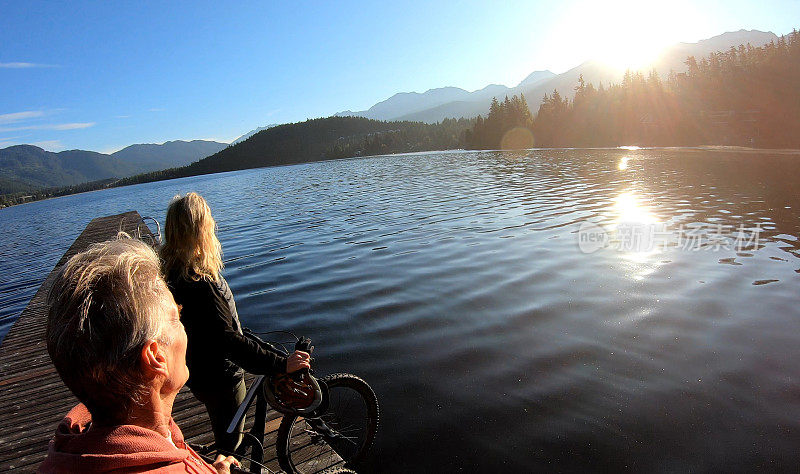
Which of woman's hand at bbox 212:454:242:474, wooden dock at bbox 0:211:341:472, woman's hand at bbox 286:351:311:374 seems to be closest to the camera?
woman's hand at bbox 212:454:242:474

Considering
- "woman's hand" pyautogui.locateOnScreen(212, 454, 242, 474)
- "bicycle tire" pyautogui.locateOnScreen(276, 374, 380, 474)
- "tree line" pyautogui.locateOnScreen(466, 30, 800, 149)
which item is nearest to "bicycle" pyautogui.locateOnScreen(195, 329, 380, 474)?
"bicycle tire" pyautogui.locateOnScreen(276, 374, 380, 474)

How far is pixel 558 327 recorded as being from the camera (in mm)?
8867

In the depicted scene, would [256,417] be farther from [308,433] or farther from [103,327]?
[103,327]

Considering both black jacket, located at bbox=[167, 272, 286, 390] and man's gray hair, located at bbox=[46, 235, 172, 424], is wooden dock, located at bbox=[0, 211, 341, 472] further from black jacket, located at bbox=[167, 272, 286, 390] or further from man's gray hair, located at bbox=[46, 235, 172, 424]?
man's gray hair, located at bbox=[46, 235, 172, 424]

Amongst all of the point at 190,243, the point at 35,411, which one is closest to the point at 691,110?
the point at 190,243

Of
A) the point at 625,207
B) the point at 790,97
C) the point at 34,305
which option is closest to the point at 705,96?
the point at 790,97

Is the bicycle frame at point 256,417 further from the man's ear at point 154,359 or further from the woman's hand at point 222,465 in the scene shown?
the man's ear at point 154,359

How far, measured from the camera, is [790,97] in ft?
226

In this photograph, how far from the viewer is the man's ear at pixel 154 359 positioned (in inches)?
67.5

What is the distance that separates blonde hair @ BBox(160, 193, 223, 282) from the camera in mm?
3660

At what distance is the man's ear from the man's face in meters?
0.03

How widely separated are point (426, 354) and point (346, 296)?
13.1 feet

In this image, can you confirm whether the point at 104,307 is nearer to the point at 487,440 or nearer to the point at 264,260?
the point at 487,440

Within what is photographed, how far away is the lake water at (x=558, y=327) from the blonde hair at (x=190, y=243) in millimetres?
3609
